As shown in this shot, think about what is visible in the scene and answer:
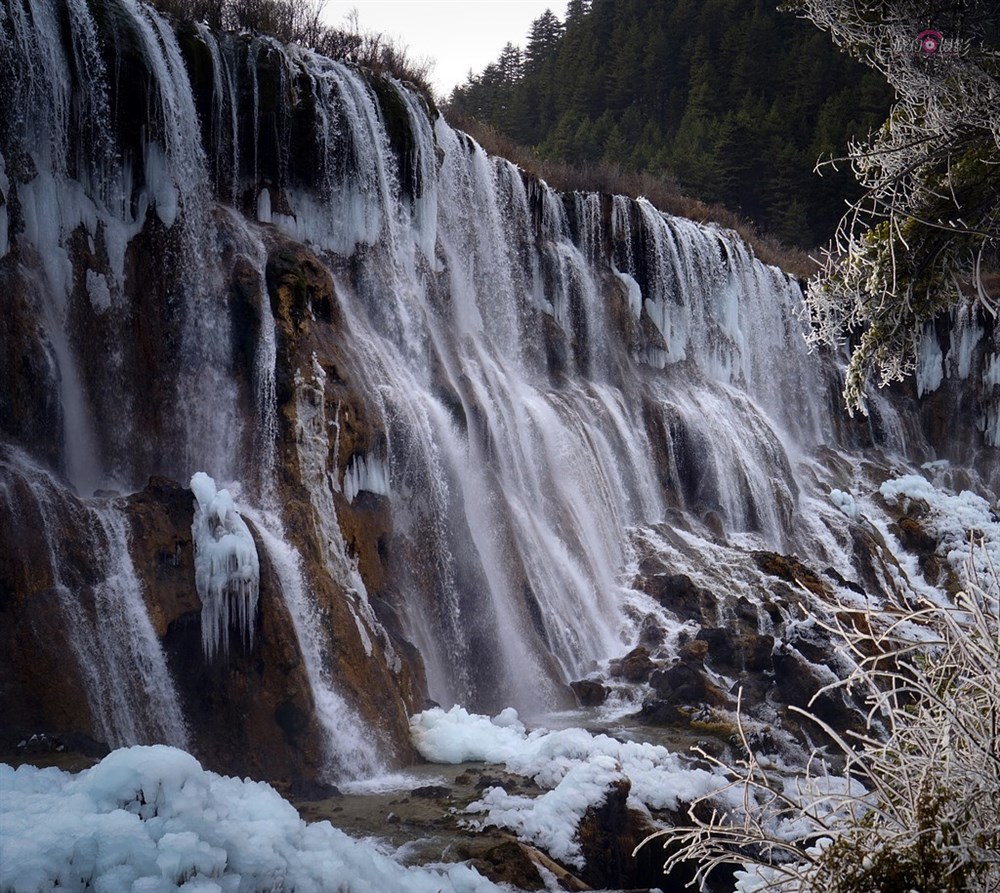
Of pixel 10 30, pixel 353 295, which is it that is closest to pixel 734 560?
pixel 353 295

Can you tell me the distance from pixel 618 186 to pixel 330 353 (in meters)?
17.6

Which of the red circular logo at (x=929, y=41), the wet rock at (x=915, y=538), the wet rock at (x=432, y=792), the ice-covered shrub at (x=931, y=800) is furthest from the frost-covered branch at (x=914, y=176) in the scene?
the wet rock at (x=915, y=538)

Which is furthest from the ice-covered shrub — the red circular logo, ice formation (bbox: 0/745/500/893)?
the red circular logo

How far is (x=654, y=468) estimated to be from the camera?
20094 mm

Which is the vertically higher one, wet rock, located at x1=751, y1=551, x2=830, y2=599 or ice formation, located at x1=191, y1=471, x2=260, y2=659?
ice formation, located at x1=191, y1=471, x2=260, y2=659

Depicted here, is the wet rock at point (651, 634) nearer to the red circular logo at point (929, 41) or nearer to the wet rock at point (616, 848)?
the wet rock at point (616, 848)

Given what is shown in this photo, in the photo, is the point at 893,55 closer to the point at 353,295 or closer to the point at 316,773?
the point at 316,773

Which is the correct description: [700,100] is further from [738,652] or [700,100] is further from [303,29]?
[738,652]

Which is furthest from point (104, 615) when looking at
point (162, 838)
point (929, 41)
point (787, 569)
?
point (787, 569)

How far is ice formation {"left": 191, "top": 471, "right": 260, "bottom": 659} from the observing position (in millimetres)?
8820

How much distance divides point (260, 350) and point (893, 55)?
24.6 ft

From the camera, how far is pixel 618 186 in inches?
1097

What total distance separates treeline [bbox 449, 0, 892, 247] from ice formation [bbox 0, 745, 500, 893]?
1508 inches

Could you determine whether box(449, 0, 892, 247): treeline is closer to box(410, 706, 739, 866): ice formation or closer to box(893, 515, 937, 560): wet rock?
box(893, 515, 937, 560): wet rock
